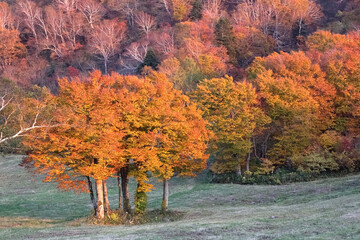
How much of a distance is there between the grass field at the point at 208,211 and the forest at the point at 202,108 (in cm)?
323

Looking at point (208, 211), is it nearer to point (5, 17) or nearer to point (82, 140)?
point (82, 140)

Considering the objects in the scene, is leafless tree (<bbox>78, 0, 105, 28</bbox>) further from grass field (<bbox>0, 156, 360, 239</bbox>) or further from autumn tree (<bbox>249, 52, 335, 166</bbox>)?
autumn tree (<bbox>249, 52, 335, 166</bbox>)

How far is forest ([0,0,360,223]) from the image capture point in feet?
98.4

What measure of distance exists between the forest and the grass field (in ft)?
10.6

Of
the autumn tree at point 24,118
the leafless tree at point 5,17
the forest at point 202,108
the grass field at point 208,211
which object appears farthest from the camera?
the leafless tree at point 5,17

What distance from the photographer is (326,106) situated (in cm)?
5556

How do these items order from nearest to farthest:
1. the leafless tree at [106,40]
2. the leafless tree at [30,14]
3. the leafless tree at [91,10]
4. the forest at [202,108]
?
the forest at [202,108]
the leafless tree at [106,40]
the leafless tree at [30,14]
the leafless tree at [91,10]

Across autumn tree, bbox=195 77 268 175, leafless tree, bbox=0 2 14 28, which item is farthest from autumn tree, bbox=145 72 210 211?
leafless tree, bbox=0 2 14 28

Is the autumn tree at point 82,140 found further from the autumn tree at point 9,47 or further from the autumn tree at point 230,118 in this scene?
the autumn tree at point 9,47

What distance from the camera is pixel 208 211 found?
3322 cm

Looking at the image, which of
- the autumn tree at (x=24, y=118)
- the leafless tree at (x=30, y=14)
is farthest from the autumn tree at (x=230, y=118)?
the leafless tree at (x=30, y=14)

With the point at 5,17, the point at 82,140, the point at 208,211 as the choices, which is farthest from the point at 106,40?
the point at 82,140

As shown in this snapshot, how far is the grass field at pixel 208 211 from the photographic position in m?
18.4

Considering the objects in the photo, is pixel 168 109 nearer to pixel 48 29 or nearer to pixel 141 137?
pixel 141 137
